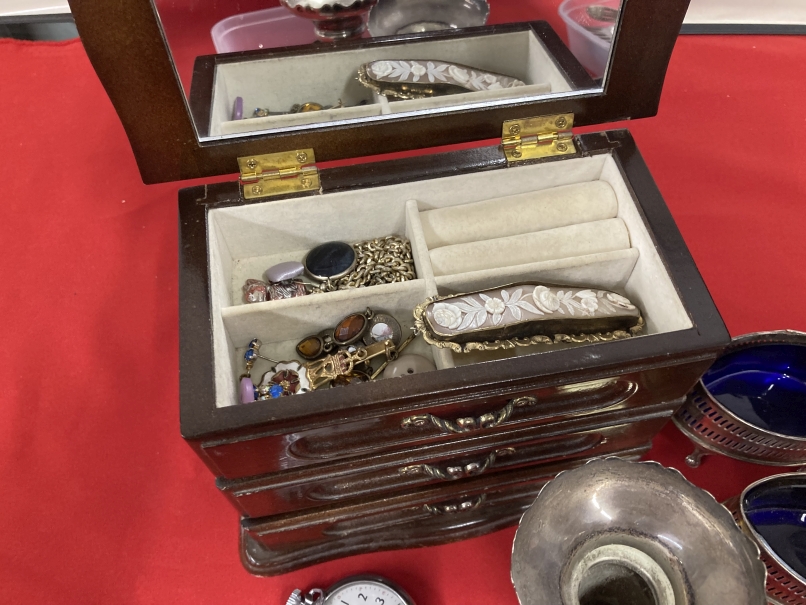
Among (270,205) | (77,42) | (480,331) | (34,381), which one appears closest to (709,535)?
(480,331)

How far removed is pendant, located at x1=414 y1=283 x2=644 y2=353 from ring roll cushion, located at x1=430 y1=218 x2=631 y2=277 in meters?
0.12

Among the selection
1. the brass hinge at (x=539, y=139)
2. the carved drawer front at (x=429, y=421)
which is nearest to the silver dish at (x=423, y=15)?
the brass hinge at (x=539, y=139)

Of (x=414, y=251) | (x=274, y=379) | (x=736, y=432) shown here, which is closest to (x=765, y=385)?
(x=736, y=432)

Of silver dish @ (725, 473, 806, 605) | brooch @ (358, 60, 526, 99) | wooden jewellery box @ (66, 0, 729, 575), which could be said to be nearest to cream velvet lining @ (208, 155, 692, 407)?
wooden jewellery box @ (66, 0, 729, 575)

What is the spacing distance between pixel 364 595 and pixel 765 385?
40.8 inches

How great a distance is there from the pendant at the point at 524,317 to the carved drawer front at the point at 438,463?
0.16 m

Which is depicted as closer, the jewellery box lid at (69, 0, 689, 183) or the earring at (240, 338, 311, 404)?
the jewellery box lid at (69, 0, 689, 183)

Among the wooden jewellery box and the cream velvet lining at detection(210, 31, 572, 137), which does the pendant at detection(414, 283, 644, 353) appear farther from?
the cream velvet lining at detection(210, 31, 572, 137)

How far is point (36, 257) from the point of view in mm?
1716

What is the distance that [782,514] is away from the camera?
3.92 feet

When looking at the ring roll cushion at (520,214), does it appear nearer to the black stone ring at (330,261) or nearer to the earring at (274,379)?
the black stone ring at (330,261)

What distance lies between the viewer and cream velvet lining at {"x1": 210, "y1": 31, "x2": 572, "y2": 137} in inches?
47.4

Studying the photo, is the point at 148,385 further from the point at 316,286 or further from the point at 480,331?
the point at 480,331

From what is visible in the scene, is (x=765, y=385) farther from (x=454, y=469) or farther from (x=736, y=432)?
(x=454, y=469)
